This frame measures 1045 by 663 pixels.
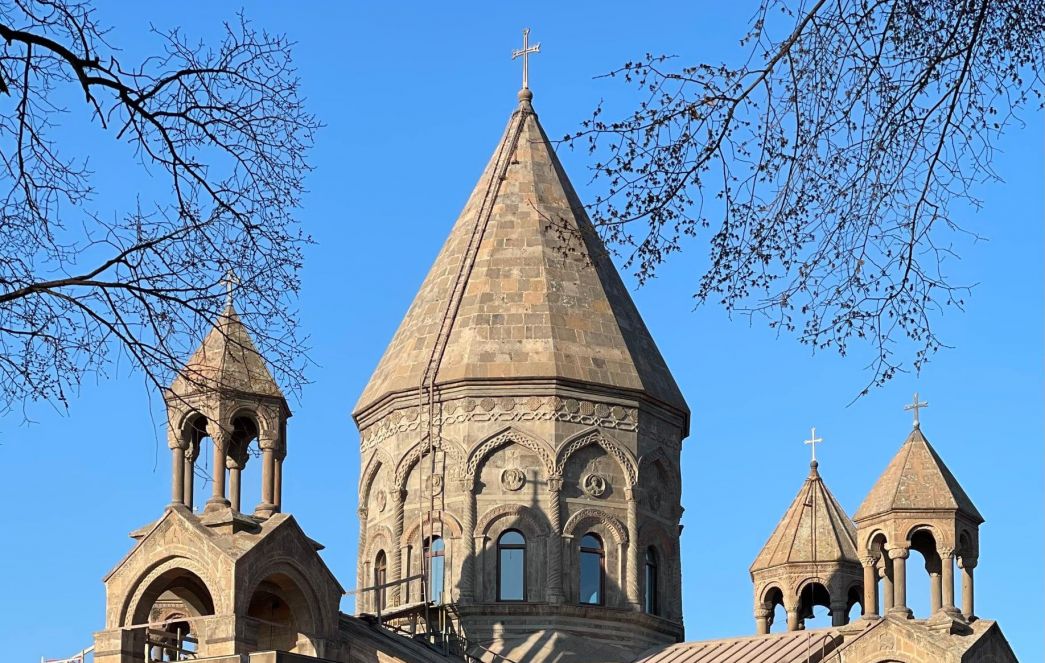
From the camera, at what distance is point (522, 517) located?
118ft

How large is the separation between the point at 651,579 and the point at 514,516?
9.39 feet

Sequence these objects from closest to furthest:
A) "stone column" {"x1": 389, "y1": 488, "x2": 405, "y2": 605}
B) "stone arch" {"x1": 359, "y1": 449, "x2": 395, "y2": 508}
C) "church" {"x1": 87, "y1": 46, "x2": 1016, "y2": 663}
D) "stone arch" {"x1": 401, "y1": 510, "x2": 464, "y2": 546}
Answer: "church" {"x1": 87, "y1": 46, "x2": 1016, "y2": 663} → "stone arch" {"x1": 401, "y1": 510, "x2": 464, "y2": 546} → "stone column" {"x1": 389, "y1": 488, "x2": 405, "y2": 605} → "stone arch" {"x1": 359, "y1": 449, "x2": 395, "y2": 508}

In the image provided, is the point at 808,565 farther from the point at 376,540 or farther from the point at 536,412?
the point at 376,540

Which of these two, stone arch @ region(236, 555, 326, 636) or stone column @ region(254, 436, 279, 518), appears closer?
stone arch @ region(236, 555, 326, 636)

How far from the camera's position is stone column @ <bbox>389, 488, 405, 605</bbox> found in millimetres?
36594

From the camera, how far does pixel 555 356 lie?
36.6 meters

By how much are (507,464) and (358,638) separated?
564cm

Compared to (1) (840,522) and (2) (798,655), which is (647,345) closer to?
(1) (840,522)

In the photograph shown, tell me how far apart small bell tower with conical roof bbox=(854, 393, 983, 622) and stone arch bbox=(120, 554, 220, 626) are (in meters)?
10.3

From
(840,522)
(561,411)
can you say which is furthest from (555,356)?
(840,522)

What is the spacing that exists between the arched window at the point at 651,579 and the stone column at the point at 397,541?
14.1 feet

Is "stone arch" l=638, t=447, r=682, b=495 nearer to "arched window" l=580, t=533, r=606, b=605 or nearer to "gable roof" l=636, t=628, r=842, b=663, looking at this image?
"arched window" l=580, t=533, r=606, b=605

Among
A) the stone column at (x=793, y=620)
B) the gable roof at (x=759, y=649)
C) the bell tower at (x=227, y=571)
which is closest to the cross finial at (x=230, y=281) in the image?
the bell tower at (x=227, y=571)

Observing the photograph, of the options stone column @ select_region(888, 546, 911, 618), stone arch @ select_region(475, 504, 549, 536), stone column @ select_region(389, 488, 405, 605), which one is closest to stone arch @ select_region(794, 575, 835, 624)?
stone arch @ select_region(475, 504, 549, 536)
